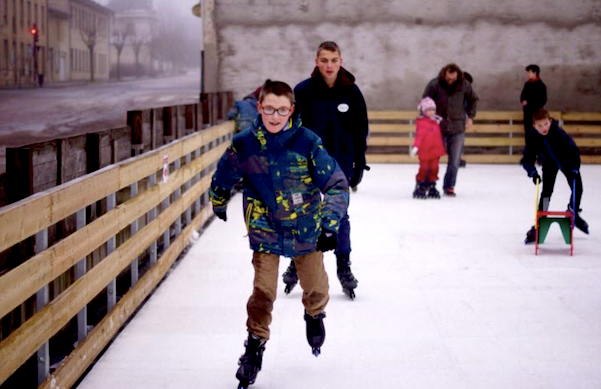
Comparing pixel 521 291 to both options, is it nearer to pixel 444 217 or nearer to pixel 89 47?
pixel 444 217

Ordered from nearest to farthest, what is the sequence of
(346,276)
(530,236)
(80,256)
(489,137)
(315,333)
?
(80,256), (315,333), (346,276), (530,236), (489,137)

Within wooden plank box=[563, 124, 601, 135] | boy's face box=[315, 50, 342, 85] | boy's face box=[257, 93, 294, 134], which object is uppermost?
boy's face box=[315, 50, 342, 85]

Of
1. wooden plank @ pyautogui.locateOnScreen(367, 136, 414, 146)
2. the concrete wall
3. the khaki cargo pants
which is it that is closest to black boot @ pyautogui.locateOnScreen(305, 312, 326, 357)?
the khaki cargo pants

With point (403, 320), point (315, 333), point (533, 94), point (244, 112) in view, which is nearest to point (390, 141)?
point (533, 94)

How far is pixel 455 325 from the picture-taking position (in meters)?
6.65

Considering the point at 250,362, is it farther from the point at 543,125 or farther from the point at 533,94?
the point at 533,94

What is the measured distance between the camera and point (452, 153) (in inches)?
559

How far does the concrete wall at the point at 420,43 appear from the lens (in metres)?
21.2

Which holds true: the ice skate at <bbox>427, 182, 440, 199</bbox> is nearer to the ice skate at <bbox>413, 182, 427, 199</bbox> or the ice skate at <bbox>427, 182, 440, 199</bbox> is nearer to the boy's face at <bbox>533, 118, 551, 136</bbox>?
the ice skate at <bbox>413, 182, 427, 199</bbox>

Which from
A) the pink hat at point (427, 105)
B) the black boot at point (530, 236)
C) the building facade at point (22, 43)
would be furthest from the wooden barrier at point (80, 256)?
the building facade at point (22, 43)

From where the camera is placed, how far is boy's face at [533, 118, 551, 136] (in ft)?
30.3

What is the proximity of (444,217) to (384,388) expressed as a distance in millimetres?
7105

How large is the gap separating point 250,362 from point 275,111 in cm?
131

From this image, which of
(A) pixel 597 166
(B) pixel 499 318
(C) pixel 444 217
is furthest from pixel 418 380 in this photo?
(A) pixel 597 166
